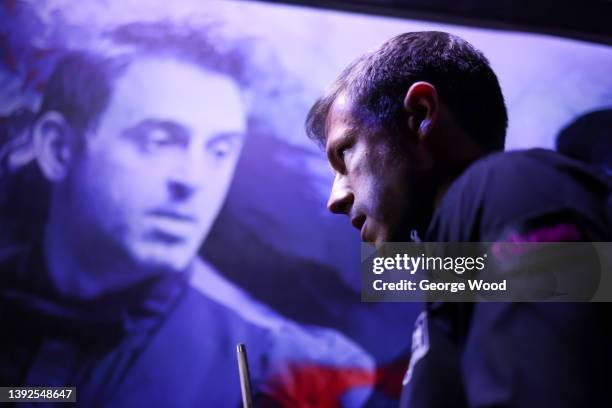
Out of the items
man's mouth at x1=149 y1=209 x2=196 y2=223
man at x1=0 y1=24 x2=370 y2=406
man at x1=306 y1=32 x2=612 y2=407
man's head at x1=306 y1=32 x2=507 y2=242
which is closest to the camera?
man at x1=306 y1=32 x2=612 y2=407

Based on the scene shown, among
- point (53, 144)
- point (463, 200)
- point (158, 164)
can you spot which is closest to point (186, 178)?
point (158, 164)

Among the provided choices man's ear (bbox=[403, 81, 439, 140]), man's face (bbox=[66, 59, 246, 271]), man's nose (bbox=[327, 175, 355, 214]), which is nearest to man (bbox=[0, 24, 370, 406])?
man's face (bbox=[66, 59, 246, 271])

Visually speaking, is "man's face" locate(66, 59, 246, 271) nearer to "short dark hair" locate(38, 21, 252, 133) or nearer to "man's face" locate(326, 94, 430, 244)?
"short dark hair" locate(38, 21, 252, 133)

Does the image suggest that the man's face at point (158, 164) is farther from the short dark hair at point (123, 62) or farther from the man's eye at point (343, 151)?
the man's eye at point (343, 151)

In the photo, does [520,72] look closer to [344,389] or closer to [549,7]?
[549,7]

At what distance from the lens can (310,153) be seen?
1.83 meters

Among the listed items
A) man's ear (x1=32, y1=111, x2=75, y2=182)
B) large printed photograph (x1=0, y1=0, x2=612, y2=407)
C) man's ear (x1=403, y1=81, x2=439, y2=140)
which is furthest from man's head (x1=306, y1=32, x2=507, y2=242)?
man's ear (x1=32, y1=111, x2=75, y2=182)

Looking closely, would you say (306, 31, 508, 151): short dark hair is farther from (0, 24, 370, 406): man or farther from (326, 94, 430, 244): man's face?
(0, 24, 370, 406): man

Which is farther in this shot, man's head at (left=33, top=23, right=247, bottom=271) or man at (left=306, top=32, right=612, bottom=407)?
man's head at (left=33, top=23, right=247, bottom=271)

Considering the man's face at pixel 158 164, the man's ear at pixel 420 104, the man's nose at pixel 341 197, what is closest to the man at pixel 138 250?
the man's face at pixel 158 164

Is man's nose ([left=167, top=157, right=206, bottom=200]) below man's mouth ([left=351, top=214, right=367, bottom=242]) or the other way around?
the other way around

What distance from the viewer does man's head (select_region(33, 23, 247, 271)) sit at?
1696mm

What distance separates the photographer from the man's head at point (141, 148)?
66.8 inches

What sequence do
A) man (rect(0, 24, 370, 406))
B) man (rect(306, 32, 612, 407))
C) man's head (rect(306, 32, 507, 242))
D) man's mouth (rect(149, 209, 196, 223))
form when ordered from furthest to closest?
man's mouth (rect(149, 209, 196, 223)) → man (rect(0, 24, 370, 406)) → man's head (rect(306, 32, 507, 242)) → man (rect(306, 32, 612, 407))
